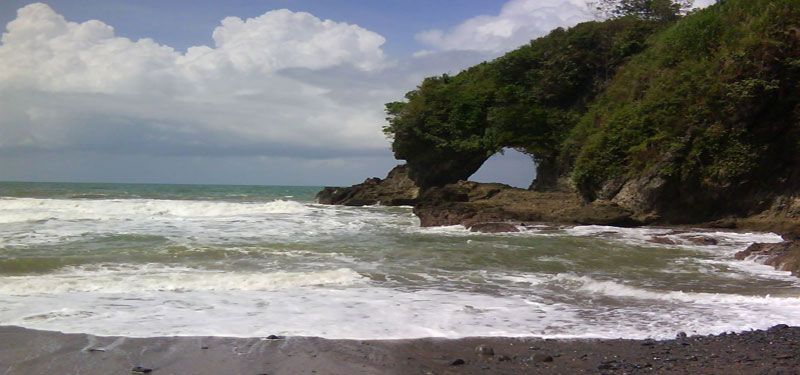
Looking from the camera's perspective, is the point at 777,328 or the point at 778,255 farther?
the point at 778,255

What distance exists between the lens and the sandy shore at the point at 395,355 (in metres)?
4.74

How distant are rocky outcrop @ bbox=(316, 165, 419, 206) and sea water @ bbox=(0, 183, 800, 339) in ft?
52.8

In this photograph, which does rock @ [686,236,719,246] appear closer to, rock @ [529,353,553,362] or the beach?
the beach

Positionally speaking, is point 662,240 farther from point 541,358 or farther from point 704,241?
point 541,358

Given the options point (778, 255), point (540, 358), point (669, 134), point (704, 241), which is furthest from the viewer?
point (669, 134)

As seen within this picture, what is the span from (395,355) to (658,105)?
17.6 meters

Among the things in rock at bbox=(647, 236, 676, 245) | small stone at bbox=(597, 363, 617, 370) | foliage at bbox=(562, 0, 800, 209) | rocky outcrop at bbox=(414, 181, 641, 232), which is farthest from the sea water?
foliage at bbox=(562, 0, 800, 209)

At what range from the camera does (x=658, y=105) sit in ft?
65.1

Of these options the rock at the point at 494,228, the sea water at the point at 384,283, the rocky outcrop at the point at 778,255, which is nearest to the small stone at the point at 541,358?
the sea water at the point at 384,283

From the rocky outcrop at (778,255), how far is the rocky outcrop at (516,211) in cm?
650

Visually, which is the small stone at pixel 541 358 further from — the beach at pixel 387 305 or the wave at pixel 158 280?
the wave at pixel 158 280

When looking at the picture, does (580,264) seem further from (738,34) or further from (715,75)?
(738,34)

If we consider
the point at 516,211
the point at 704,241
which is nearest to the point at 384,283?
the point at 704,241

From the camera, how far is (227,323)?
20.6 ft
